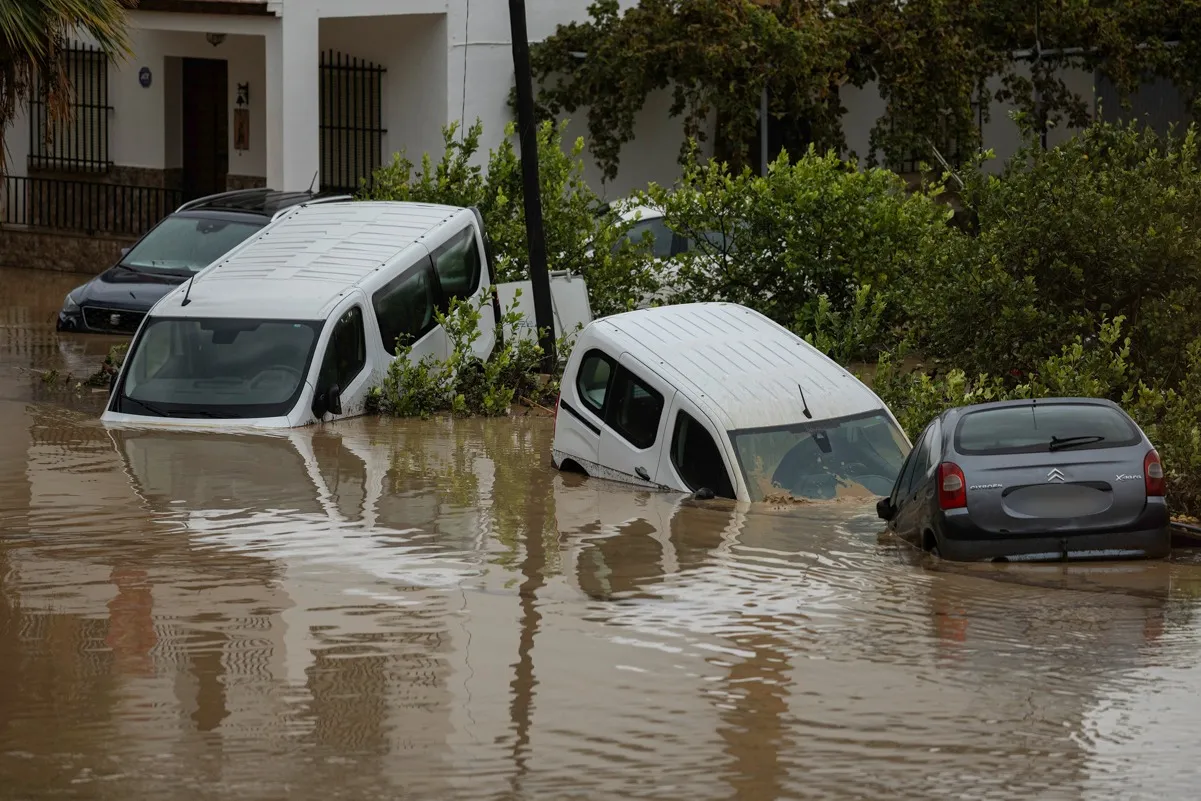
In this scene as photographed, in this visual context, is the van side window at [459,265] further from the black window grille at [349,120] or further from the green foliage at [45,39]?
the black window grille at [349,120]

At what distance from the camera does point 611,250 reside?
66.7 ft

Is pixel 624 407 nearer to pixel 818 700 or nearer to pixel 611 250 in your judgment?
pixel 818 700

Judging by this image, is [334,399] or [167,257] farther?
[167,257]

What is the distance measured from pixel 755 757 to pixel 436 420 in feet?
30.3

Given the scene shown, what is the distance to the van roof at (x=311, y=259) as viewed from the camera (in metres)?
15.4

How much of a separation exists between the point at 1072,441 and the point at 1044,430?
19 cm

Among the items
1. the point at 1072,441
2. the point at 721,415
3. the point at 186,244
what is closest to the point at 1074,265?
the point at 721,415

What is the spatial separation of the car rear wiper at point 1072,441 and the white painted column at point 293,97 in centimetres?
1654

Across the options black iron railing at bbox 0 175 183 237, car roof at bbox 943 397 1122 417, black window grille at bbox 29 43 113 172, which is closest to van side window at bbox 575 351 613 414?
car roof at bbox 943 397 1122 417

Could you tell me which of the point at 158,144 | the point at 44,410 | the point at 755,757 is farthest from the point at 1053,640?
the point at 158,144

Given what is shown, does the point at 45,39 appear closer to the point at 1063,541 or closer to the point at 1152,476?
the point at 1063,541

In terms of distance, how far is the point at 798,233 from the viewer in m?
18.5

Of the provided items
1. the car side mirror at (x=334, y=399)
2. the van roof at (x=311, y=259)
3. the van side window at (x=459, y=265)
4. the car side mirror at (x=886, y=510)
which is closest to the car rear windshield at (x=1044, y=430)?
the car side mirror at (x=886, y=510)

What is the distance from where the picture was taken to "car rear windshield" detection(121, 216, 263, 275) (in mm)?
21578
